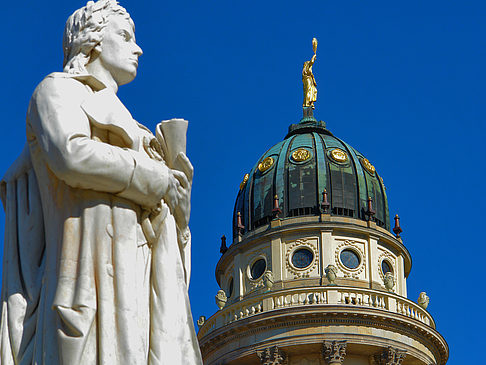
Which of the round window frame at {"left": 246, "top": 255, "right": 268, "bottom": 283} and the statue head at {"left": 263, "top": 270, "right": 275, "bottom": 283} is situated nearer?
the statue head at {"left": 263, "top": 270, "right": 275, "bottom": 283}

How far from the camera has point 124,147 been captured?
7.95m

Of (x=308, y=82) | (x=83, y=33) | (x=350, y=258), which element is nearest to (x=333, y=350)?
(x=350, y=258)

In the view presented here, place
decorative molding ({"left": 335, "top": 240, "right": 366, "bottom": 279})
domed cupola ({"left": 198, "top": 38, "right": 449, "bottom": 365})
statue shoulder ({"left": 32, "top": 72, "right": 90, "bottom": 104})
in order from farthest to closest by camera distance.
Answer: decorative molding ({"left": 335, "top": 240, "right": 366, "bottom": 279}), domed cupola ({"left": 198, "top": 38, "right": 449, "bottom": 365}), statue shoulder ({"left": 32, "top": 72, "right": 90, "bottom": 104})

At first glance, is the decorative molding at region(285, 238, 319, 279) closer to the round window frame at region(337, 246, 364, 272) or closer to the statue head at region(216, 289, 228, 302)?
the round window frame at region(337, 246, 364, 272)

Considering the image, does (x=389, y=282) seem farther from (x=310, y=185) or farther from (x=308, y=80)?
(x=308, y=80)

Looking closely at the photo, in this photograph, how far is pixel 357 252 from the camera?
2613 inches

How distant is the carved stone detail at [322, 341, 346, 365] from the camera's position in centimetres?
6144

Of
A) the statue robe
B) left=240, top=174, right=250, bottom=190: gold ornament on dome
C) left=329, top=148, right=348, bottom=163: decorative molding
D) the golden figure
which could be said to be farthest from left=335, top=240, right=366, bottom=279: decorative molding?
the statue robe

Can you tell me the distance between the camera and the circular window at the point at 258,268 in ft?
219

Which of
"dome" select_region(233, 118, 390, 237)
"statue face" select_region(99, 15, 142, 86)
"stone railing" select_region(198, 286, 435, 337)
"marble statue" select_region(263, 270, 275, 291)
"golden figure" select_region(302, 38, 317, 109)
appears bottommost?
"statue face" select_region(99, 15, 142, 86)

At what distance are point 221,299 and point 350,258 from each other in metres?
6.87

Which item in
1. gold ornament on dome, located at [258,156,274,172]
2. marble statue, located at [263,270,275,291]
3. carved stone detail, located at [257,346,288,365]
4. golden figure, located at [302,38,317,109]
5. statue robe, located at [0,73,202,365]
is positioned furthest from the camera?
golden figure, located at [302,38,317,109]

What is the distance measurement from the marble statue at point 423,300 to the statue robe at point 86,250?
59384mm

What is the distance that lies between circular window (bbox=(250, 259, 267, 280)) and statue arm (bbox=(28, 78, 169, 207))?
194 feet
